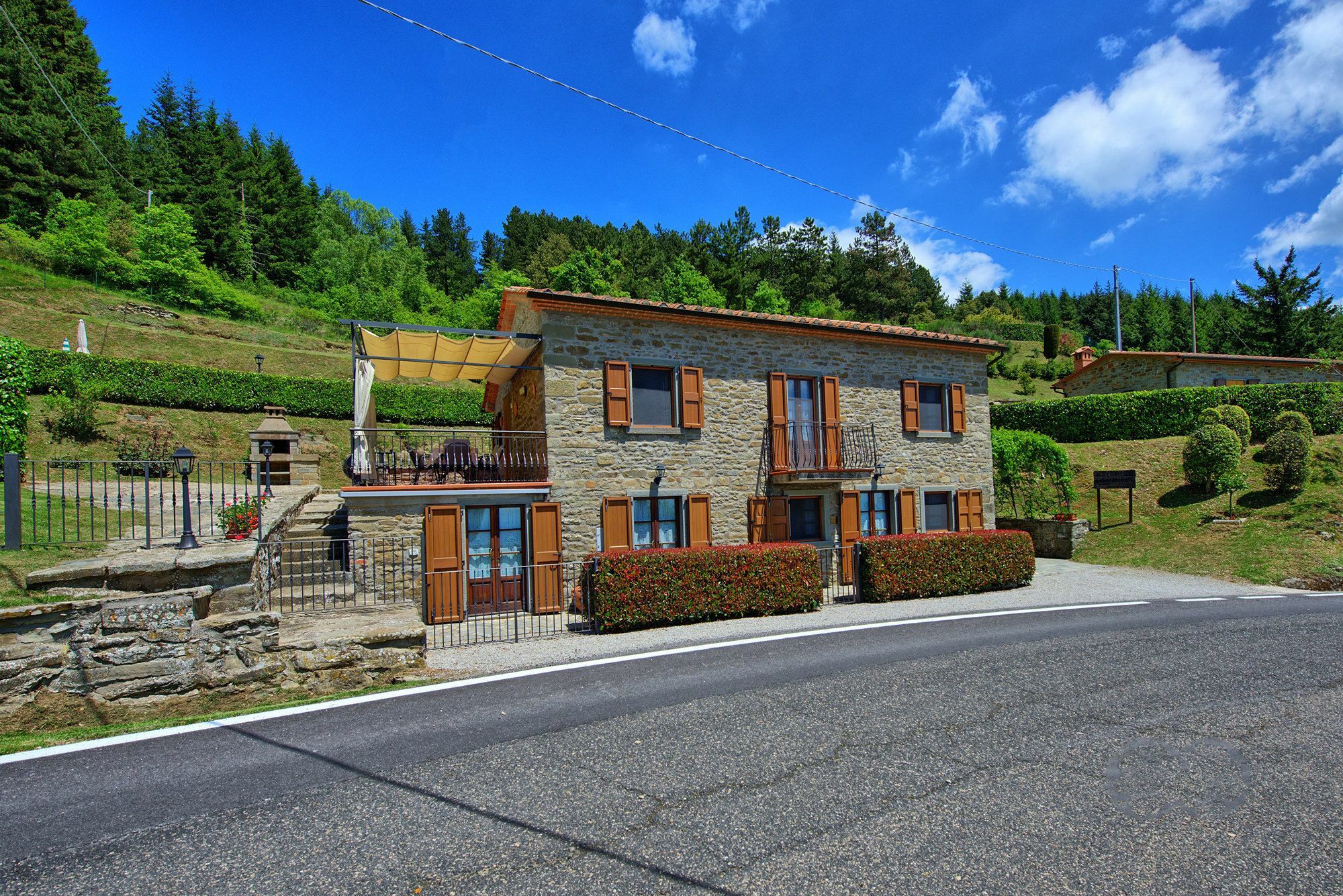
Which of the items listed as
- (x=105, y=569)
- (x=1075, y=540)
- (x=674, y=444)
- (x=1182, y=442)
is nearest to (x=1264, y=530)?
(x=1075, y=540)

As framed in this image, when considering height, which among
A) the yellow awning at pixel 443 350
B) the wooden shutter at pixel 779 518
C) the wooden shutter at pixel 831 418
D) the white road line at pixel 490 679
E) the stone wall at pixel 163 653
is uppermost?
the yellow awning at pixel 443 350

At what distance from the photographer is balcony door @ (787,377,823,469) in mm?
13891

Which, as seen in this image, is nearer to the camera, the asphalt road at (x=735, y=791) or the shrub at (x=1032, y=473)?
the asphalt road at (x=735, y=791)

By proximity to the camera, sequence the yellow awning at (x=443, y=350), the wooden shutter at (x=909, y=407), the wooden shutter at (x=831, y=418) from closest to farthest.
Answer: the yellow awning at (x=443, y=350), the wooden shutter at (x=831, y=418), the wooden shutter at (x=909, y=407)

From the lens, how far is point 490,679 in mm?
6605

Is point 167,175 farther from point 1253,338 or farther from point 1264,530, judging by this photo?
point 1253,338

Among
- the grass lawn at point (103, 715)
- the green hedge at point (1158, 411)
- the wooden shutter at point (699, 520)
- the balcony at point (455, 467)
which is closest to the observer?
the grass lawn at point (103, 715)

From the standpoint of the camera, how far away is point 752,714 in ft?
17.3

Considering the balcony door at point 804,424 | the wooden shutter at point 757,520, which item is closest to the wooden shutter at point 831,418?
the balcony door at point 804,424

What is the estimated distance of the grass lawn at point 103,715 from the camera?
5.07 m

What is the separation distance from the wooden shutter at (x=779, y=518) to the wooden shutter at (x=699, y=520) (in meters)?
1.52

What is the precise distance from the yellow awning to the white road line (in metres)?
6.99

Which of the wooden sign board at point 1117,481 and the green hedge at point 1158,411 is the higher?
the green hedge at point 1158,411

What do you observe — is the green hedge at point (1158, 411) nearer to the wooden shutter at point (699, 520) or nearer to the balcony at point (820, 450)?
the balcony at point (820, 450)
